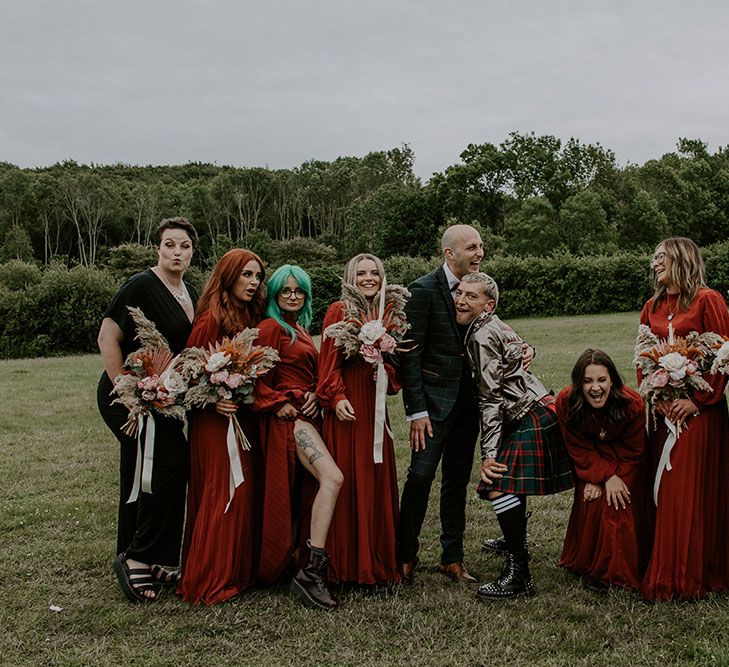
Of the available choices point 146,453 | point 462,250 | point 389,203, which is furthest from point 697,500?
point 389,203

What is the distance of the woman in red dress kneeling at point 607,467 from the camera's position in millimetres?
5254

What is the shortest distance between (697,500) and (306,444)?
2773mm

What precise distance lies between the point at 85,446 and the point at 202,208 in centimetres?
7213

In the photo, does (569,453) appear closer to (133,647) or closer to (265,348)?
(265,348)

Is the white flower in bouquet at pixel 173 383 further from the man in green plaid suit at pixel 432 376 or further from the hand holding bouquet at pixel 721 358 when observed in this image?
the hand holding bouquet at pixel 721 358

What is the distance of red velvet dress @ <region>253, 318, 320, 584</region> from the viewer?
5.31 metres

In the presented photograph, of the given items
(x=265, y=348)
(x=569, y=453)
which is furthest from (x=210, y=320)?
(x=569, y=453)

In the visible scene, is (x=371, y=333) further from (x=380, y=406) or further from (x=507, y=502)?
(x=507, y=502)

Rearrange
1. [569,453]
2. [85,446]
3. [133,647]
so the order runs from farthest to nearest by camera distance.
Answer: [85,446], [569,453], [133,647]

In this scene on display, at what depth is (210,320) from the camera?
5.33 m

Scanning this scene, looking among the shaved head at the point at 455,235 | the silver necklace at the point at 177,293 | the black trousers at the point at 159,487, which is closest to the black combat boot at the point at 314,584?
the black trousers at the point at 159,487

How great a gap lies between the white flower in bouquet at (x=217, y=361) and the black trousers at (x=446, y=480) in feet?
5.32

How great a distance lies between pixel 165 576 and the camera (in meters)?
5.57

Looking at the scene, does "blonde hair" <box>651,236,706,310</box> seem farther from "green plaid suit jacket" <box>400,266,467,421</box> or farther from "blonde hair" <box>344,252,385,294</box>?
"blonde hair" <box>344,252,385,294</box>
